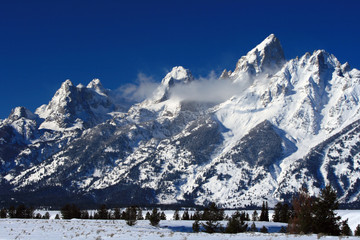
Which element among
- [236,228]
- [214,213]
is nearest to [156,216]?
[214,213]

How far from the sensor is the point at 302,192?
6469 cm

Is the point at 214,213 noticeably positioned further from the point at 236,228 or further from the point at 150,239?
the point at 150,239

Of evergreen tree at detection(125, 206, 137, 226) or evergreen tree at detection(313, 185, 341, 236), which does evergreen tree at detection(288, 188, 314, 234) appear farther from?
evergreen tree at detection(125, 206, 137, 226)

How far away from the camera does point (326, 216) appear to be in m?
61.3

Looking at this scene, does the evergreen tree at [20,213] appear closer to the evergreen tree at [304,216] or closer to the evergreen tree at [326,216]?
the evergreen tree at [304,216]

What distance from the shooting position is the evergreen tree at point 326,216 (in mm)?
60500

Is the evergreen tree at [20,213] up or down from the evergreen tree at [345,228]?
up

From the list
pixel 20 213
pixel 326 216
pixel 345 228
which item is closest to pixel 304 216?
pixel 326 216

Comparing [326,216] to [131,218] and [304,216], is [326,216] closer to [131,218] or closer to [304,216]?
[304,216]

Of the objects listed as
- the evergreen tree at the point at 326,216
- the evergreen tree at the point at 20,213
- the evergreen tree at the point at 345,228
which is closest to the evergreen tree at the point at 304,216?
the evergreen tree at the point at 326,216

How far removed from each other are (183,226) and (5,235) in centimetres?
6316

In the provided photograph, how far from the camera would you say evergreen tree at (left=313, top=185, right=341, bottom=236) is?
6050cm

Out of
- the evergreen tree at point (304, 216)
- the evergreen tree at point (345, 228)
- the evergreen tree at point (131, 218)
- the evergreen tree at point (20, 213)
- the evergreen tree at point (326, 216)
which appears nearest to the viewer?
the evergreen tree at point (326, 216)

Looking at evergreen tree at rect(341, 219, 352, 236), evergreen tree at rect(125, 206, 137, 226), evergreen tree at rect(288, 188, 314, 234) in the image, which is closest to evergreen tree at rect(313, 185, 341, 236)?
→ evergreen tree at rect(288, 188, 314, 234)
